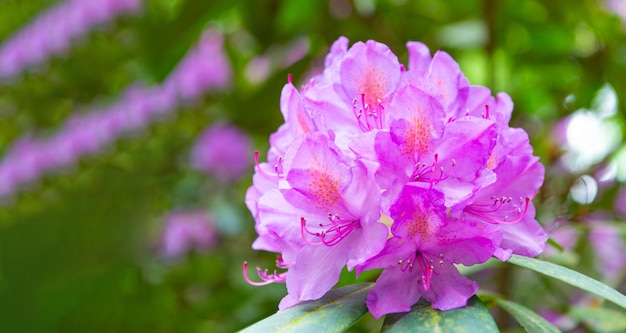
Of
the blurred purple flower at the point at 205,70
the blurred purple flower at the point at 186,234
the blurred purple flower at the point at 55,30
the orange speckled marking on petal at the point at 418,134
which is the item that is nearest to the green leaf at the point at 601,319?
the orange speckled marking on petal at the point at 418,134

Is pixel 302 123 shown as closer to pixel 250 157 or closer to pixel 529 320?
pixel 529 320

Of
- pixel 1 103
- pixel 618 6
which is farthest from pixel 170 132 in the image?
pixel 1 103

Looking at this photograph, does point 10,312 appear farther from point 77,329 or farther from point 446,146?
point 446,146

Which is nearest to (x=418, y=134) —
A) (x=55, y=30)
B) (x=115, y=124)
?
(x=115, y=124)

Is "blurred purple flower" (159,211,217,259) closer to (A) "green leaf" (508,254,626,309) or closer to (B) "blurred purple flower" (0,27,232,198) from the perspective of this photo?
(B) "blurred purple flower" (0,27,232,198)

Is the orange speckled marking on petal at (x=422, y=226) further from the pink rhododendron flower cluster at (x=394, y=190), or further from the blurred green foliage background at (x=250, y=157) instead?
the blurred green foliage background at (x=250, y=157)
